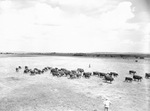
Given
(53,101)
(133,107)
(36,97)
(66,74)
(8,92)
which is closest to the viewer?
(133,107)

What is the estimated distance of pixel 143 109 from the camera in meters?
14.0

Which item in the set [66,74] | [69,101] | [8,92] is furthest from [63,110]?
[66,74]

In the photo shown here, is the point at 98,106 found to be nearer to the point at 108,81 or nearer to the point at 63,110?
the point at 63,110

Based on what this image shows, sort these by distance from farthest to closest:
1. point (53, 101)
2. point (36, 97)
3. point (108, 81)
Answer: point (108, 81)
point (36, 97)
point (53, 101)

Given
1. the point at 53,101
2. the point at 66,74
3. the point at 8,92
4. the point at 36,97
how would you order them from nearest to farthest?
the point at 53,101
the point at 36,97
the point at 8,92
the point at 66,74

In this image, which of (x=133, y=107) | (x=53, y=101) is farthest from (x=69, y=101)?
(x=133, y=107)

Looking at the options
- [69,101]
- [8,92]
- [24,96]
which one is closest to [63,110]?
[69,101]

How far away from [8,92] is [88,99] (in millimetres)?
8969

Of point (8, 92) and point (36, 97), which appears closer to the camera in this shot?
point (36, 97)

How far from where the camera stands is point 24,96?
17.4 meters

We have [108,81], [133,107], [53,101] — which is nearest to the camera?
[133,107]

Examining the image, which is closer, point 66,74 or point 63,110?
point 63,110

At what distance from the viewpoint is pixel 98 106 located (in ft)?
48.1

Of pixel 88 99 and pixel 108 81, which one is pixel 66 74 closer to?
pixel 108 81
